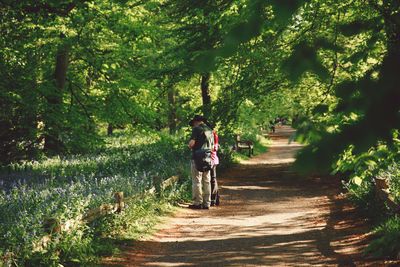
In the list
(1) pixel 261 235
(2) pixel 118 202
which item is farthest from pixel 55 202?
(1) pixel 261 235

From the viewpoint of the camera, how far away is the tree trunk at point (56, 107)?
13.4 meters

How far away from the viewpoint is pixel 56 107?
1366 centimetres

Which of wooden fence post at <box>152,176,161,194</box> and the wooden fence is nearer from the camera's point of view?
the wooden fence

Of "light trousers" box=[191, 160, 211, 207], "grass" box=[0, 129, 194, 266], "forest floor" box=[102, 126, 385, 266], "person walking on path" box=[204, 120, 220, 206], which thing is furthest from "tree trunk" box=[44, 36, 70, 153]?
"forest floor" box=[102, 126, 385, 266]

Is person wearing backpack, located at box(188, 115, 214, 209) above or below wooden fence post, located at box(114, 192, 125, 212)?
above

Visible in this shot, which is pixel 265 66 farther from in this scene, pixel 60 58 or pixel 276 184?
pixel 60 58

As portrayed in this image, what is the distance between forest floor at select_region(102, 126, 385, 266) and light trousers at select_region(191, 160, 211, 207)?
368 millimetres

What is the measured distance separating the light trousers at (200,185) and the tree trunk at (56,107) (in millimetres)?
6758

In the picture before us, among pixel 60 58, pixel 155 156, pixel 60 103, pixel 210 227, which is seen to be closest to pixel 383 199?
pixel 210 227

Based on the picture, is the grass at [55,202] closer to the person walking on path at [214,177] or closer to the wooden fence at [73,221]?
the wooden fence at [73,221]

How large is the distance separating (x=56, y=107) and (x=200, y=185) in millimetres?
7409

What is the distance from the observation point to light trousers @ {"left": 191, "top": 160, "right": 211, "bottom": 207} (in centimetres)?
937

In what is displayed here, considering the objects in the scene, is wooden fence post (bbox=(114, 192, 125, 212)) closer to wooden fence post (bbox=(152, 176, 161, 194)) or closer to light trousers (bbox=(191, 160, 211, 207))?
wooden fence post (bbox=(152, 176, 161, 194))

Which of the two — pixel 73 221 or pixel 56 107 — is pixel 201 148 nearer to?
pixel 73 221
